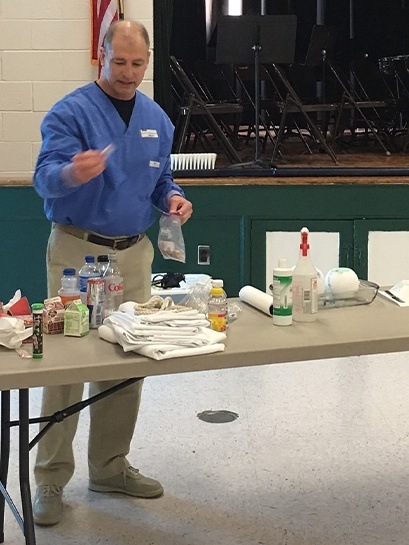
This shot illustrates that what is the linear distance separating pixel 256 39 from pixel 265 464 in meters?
3.40

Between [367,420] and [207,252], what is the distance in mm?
1575

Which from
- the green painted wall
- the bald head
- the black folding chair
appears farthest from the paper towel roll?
the black folding chair

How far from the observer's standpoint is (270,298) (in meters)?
2.38

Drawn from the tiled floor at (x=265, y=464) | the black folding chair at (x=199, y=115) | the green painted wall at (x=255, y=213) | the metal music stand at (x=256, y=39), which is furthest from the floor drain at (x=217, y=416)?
the black folding chair at (x=199, y=115)

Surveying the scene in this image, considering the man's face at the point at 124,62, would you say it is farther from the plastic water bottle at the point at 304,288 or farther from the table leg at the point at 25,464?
the table leg at the point at 25,464

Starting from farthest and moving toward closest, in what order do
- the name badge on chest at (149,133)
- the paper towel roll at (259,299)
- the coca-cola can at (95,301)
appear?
the name badge on chest at (149,133)
the paper towel roll at (259,299)
the coca-cola can at (95,301)

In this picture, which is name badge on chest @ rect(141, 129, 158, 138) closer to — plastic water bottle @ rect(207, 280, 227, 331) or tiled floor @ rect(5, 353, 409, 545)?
plastic water bottle @ rect(207, 280, 227, 331)

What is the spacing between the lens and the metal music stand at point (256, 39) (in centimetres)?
549

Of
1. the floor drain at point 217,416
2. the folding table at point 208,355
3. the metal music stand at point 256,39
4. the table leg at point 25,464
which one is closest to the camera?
the folding table at point 208,355

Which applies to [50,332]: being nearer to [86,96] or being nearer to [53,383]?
[53,383]

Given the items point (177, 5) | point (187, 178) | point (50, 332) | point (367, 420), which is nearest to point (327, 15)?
point (177, 5)

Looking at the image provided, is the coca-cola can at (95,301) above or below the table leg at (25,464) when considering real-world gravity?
above

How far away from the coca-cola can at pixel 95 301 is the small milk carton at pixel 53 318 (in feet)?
0.24

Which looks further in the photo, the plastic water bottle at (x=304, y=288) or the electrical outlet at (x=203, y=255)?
the electrical outlet at (x=203, y=255)
